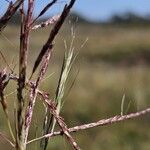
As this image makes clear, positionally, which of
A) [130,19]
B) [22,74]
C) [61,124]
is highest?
[22,74]

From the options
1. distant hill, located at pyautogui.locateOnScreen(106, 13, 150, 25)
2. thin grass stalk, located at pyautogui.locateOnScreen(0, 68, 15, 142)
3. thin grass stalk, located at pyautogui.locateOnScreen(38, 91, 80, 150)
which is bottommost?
distant hill, located at pyautogui.locateOnScreen(106, 13, 150, 25)

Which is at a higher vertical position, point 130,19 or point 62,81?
point 62,81

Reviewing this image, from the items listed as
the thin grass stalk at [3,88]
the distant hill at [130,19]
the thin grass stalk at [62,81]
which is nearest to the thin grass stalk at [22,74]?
the thin grass stalk at [3,88]

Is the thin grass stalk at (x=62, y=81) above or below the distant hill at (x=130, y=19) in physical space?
above

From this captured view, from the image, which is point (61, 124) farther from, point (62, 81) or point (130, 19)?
point (130, 19)

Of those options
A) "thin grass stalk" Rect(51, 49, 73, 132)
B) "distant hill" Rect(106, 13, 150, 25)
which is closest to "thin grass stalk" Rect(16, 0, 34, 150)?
"thin grass stalk" Rect(51, 49, 73, 132)

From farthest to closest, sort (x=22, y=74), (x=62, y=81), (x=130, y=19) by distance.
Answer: (x=130, y=19), (x=62, y=81), (x=22, y=74)

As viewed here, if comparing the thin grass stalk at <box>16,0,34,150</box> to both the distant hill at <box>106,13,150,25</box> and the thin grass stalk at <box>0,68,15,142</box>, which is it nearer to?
the thin grass stalk at <box>0,68,15,142</box>

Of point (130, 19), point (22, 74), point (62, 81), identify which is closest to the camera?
point (22, 74)

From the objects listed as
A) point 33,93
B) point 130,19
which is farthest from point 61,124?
point 130,19

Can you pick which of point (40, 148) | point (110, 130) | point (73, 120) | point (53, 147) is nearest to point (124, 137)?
point (110, 130)

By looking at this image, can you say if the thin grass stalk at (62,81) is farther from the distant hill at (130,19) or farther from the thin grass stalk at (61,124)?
the distant hill at (130,19)

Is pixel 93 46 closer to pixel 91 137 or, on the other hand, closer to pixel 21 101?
pixel 91 137
